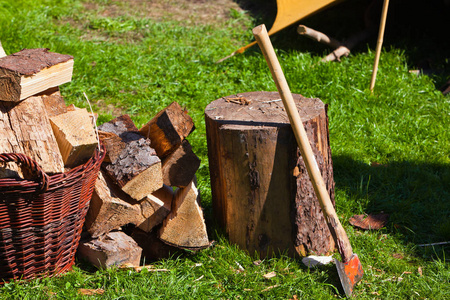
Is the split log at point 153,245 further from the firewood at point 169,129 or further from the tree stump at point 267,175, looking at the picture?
the firewood at point 169,129

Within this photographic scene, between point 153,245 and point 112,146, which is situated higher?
point 112,146

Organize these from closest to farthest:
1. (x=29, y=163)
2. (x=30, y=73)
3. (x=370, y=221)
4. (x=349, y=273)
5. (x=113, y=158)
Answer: (x=29, y=163), (x=30, y=73), (x=349, y=273), (x=113, y=158), (x=370, y=221)

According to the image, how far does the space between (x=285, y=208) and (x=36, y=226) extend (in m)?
1.36

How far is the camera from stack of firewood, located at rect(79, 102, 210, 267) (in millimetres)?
2771

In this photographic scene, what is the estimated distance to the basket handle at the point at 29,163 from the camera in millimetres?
2232

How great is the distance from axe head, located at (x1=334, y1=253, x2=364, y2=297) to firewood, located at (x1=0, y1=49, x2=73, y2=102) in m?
1.82

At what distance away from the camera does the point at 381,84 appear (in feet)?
16.9

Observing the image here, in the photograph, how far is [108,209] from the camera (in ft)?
9.09

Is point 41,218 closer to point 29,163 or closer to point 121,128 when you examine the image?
point 29,163

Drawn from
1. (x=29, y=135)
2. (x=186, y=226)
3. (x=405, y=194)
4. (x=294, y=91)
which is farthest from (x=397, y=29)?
(x=29, y=135)

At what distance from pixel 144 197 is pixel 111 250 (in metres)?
0.35

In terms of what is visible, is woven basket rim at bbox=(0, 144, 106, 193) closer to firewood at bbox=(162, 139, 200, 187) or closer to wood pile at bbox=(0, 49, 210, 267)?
wood pile at bbox=(0, 49, 210, 267)

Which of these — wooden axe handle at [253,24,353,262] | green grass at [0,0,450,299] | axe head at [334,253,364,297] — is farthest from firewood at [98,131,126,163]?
axe head at [334,253,364,297]

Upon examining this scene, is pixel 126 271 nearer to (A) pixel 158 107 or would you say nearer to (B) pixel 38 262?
(B) pixel 38 262
